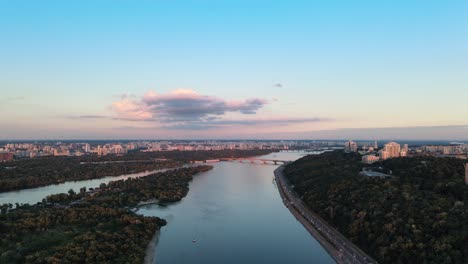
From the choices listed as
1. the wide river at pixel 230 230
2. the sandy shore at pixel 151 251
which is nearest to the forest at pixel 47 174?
the wide river at pixel 230 230

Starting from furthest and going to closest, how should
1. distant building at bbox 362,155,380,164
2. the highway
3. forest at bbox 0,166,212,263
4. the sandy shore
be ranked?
distant building at bbox 362,155,380,164, the sandy shore, the highway, forest at bbox 0,166,212,263

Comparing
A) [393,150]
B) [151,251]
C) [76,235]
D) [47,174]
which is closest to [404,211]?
[151,251]

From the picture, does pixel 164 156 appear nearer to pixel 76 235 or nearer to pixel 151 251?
pixel 76 235

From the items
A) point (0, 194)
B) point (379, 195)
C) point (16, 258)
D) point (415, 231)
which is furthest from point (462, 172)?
point (0, 194)

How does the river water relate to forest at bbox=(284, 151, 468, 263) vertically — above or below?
below

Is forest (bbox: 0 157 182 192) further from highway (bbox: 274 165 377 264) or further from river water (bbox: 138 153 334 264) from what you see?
highway (bbox: 274 165 377 264)

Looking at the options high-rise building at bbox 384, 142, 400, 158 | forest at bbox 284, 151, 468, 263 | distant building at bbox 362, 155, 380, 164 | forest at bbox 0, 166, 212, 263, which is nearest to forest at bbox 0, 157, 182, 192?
forest at bbox 0, 166, 212, 263

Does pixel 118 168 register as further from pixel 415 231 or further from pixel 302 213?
pixel 415 231
